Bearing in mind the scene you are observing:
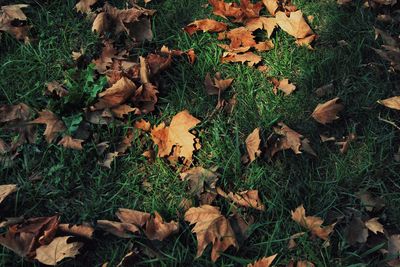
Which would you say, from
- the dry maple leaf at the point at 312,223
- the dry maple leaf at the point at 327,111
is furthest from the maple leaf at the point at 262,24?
the dry maple leaf at the point at 312,223

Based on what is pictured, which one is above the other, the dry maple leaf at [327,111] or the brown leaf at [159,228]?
the dry maple leaf at [327,111]

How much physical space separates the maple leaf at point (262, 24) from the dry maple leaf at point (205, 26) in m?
0.15

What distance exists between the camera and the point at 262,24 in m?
3.18

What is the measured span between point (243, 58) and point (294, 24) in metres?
0.38

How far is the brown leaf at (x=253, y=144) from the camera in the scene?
8.70ft

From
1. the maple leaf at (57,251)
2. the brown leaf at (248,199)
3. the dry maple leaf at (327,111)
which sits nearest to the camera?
the maple leaf at (57,251)

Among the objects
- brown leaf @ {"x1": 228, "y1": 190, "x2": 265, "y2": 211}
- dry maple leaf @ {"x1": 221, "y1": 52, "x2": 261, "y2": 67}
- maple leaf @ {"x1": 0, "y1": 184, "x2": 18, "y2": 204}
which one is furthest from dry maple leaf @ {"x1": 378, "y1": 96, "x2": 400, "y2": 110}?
maple leaf @ {"x1": 0, "y1": 184, "x2": 18, "y2": 204}

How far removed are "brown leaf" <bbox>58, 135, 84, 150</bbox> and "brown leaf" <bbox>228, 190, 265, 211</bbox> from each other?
77 centimetres

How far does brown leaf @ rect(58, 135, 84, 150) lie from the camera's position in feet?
8.76

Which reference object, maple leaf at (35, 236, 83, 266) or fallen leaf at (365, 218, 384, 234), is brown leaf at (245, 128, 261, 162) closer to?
fallen leaf at (365, 218, 384, 234)

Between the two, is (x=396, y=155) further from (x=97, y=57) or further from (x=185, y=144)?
(x=97, y=57)

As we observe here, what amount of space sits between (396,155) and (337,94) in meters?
0.46

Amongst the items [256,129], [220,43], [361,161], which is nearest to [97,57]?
[220,43]

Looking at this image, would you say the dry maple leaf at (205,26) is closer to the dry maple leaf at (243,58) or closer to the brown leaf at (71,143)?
the dry maple leaf at (243,58)
